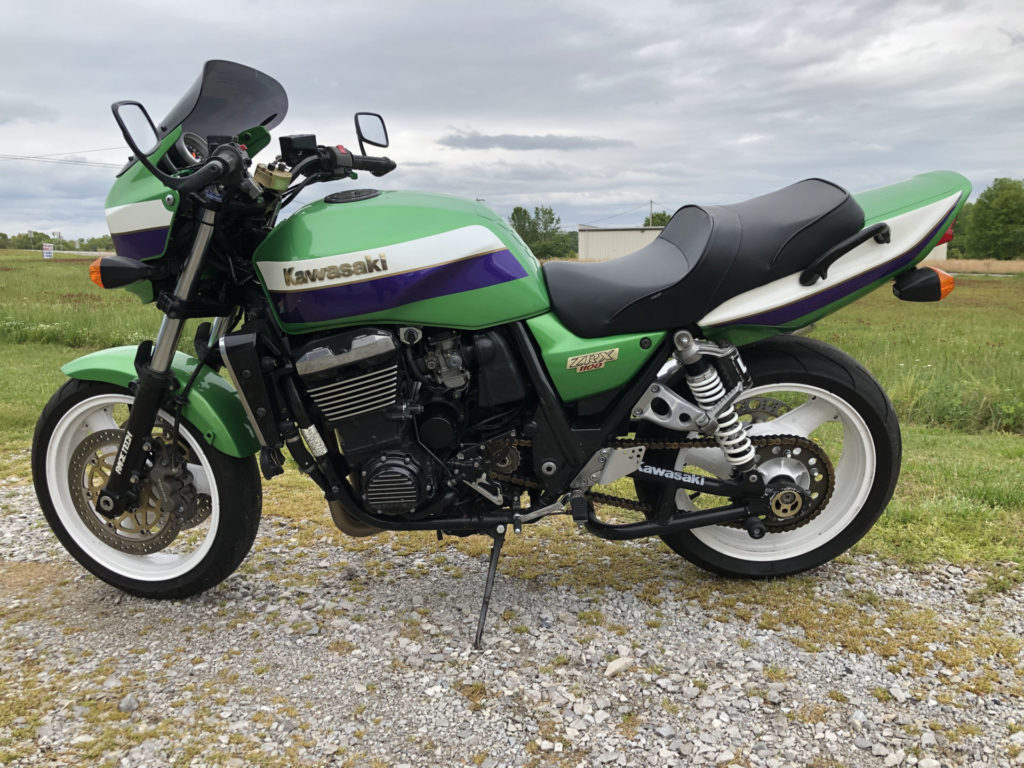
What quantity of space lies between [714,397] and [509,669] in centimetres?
129

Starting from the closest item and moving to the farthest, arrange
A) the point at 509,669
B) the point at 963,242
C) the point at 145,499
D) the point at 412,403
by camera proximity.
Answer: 1. the point at 509,669
2. the point at 412,403
3. the point at 145,499
4. the point at 963,242

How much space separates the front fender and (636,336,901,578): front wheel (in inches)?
65.3

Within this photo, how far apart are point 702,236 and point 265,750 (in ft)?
7.60

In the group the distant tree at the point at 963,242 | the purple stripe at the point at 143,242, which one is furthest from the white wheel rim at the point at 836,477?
the distant tree at the point at 963,242

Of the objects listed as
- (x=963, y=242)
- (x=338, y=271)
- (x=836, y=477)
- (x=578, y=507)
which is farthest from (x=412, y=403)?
(x=963, y=242)

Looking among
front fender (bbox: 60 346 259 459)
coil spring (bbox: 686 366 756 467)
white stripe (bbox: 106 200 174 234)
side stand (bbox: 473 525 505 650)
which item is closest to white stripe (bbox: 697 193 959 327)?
coil spring (bbox: 686 366 756 467)

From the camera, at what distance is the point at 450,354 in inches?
115

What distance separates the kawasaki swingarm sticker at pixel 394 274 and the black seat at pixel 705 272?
0.29 meters

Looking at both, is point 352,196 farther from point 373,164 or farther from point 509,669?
point 509,669

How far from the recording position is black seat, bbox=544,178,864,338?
286 cm

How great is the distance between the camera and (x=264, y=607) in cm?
336

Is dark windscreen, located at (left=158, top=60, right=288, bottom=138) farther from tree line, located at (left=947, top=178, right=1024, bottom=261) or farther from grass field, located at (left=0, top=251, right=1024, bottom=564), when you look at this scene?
tree line, located at (left=947, top=178, right=1024, bottom=261)

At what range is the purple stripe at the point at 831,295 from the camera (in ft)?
9.56

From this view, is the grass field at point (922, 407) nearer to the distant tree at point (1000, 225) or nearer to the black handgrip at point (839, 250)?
the black handgrip at point (839, 250)
